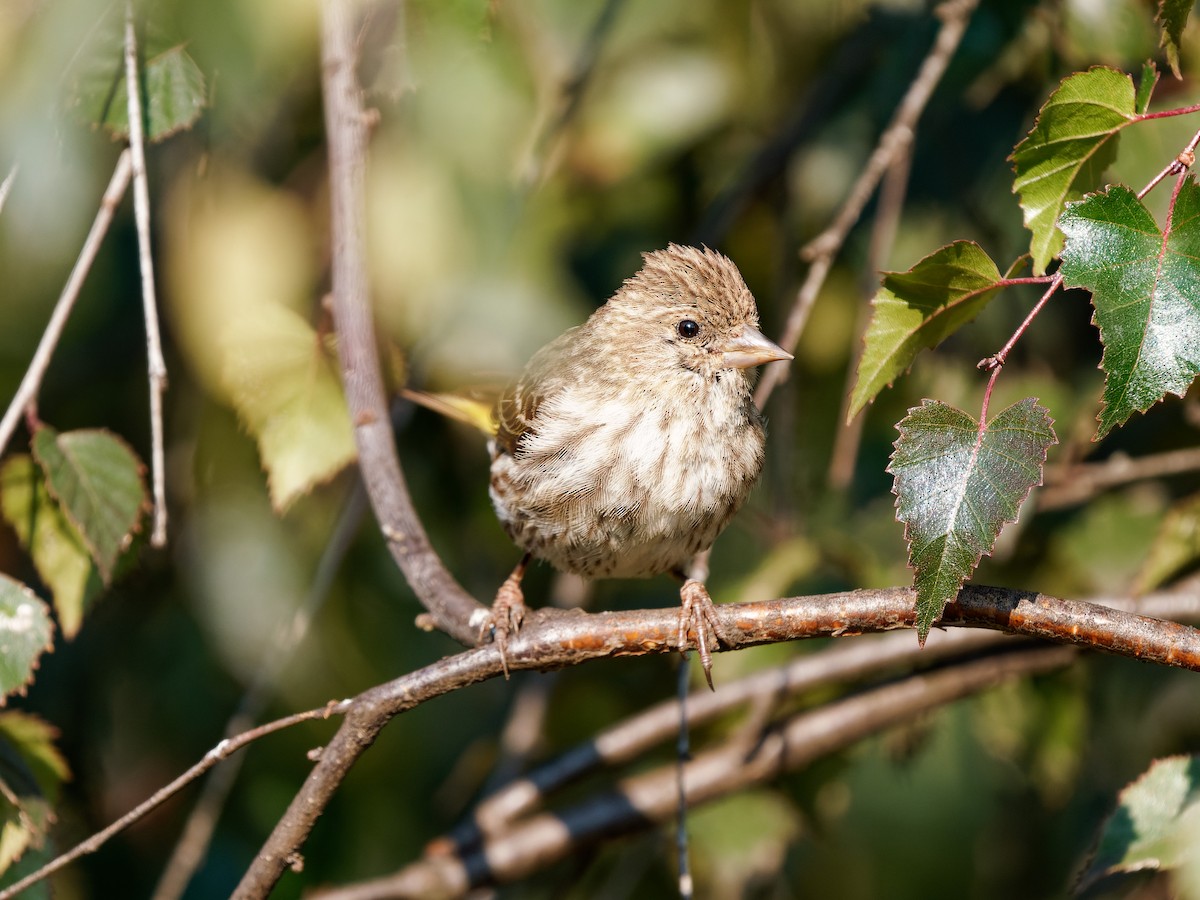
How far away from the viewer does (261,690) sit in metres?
3.39

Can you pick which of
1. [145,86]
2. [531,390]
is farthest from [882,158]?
[145,86]

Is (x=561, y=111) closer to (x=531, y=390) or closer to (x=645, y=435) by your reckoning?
(x=531, y=390)

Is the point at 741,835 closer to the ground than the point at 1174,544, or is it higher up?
closer to the ground

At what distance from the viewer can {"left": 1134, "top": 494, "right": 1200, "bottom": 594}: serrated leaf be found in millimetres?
3168

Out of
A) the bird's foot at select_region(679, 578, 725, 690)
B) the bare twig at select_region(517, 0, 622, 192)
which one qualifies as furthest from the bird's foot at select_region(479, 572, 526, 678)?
the bare twig at select_region(517, 0, 622, 192)


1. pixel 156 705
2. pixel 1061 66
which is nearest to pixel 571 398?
pixel 1061 66

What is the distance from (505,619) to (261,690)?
3.69 ft

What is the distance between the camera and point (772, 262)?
430 centimetres

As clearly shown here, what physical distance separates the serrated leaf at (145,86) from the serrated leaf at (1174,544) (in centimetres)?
239

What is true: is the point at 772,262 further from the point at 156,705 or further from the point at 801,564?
the point at 156,705

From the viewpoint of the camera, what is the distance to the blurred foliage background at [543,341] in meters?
3.46

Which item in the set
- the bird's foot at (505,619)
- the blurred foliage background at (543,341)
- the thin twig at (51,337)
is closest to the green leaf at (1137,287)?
the bird's foot at (505,619)

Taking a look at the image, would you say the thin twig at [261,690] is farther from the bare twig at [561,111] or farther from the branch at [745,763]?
the bare twig at [561,111]

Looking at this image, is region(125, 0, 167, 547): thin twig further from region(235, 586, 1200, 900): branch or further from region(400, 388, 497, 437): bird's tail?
region(400, 388, 497, 437): bird's tail
